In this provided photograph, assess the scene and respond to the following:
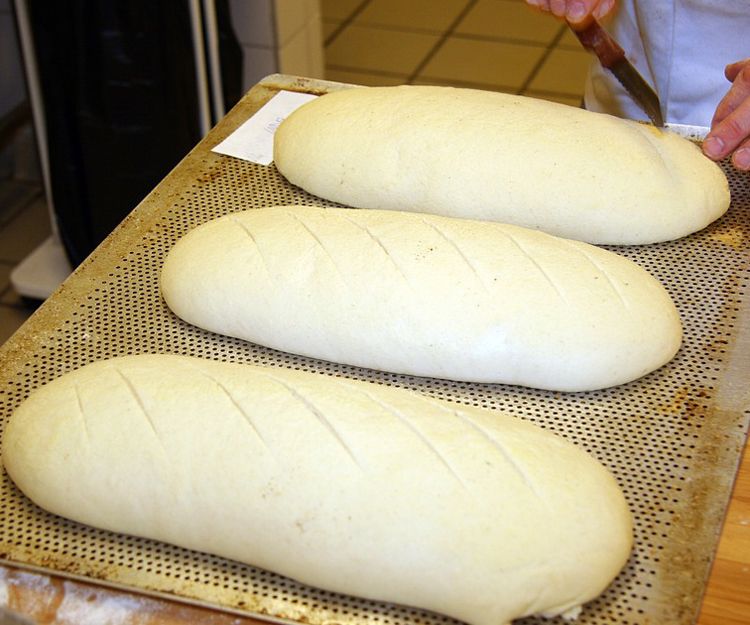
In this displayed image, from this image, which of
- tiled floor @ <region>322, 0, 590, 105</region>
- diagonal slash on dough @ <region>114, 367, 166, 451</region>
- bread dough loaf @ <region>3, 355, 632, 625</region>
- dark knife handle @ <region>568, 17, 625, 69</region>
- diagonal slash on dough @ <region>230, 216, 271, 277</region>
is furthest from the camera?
tiled floor @ <region>322, 0, 590, 105</region>

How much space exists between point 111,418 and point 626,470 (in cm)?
62

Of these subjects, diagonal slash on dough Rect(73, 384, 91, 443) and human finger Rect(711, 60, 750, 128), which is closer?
diagonal slash on dough Rect(73, 384, 91, 443)

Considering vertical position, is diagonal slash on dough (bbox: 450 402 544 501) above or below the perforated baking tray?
above

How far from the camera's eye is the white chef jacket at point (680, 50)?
1.69 m

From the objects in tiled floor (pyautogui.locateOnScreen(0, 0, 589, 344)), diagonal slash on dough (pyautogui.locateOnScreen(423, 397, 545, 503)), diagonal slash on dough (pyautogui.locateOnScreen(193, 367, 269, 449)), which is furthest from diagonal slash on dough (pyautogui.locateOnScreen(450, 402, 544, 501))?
tiled floor (pyautogui.locateOnScreen(0, 0, 589, 344))

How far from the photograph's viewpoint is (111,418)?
1.10 meters

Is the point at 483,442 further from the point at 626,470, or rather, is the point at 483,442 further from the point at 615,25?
the point at 615,25

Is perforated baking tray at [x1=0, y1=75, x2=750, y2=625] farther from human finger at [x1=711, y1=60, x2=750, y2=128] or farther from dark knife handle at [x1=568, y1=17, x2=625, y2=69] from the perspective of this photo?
dark knife handle at [x1=568, y1=17, x2=625, y2=69]

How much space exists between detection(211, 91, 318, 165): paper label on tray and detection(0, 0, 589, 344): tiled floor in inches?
60.4

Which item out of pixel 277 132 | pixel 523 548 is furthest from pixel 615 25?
pixel 523 548

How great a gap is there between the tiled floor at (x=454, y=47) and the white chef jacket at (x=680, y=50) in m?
1.56

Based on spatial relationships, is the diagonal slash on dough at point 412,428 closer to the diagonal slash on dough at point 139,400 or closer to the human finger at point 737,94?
the diagonal slash on dough at point 139,400

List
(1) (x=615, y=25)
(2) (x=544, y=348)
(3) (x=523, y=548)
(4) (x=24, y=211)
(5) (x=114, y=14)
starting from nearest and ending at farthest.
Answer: (3) (x=523, y=548)
(2) (x=544, y=348)
(1) (x=615, y=25)
(5) (x=114, y=14)
(4) (x=24, y=211)

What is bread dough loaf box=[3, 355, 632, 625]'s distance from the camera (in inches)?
38.0
